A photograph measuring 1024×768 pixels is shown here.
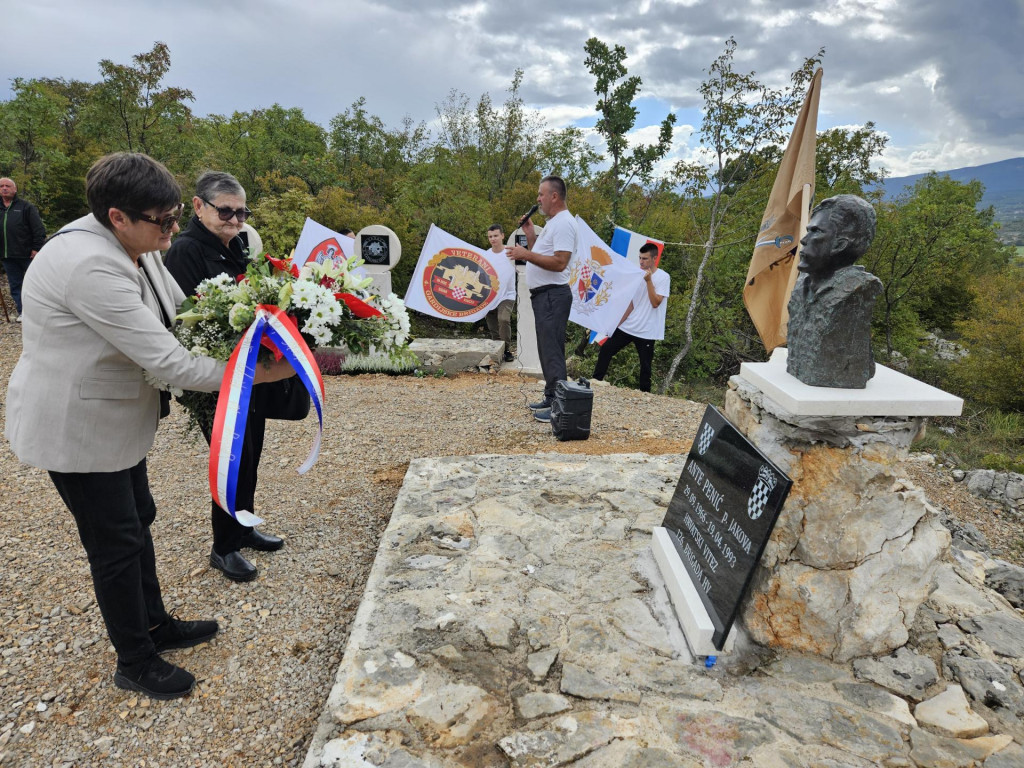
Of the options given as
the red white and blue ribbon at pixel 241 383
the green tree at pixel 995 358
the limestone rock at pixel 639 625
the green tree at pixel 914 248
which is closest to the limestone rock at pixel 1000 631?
the limestone rock at pixel 639 625

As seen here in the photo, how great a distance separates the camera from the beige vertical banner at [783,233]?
5.04 meters

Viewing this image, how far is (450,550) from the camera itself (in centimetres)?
315

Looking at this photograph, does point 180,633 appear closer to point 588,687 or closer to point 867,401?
point 588,687

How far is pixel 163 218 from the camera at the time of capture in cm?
203

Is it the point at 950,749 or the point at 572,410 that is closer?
the point at 950,749

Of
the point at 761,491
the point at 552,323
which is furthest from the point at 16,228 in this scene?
the point at 761,491

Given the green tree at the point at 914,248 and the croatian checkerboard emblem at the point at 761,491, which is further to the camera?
the green tree at the point at 914,248

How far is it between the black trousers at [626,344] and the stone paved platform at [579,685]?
4.74 metres

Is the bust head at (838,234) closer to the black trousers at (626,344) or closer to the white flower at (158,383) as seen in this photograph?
the white flower at (158,383)

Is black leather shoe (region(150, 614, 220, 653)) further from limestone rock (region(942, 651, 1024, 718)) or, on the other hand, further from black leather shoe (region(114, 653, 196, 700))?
limestone rock (region(942, 651, 1024, 718))

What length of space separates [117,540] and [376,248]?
23.3 feet

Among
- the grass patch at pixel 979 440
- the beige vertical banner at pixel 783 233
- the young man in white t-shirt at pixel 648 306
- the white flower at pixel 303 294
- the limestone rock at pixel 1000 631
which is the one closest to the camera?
the white flower at pixel 303 294

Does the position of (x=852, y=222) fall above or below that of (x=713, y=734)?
above

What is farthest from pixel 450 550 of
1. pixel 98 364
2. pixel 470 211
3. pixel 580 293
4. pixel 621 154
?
pixel 621 154
